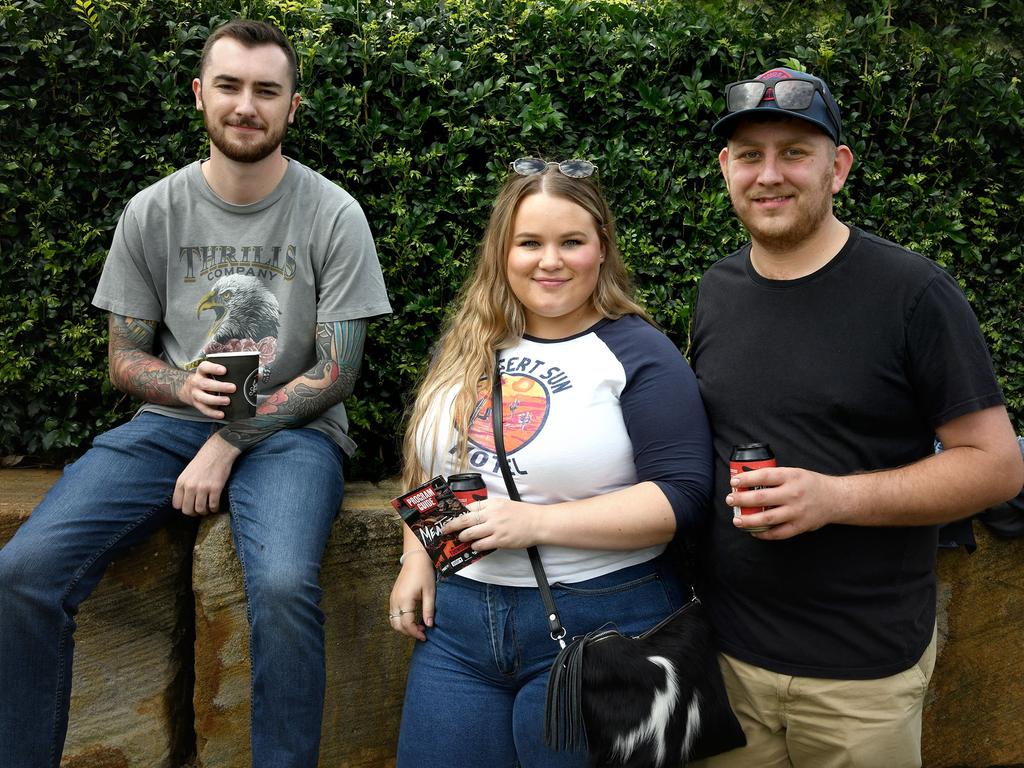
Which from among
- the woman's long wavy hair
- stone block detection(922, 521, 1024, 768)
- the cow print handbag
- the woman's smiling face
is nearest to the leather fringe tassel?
the cow print handbag

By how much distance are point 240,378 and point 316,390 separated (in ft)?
1.35

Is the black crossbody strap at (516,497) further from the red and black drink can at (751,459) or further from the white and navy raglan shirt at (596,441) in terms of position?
the red and black drink can at (751,459)

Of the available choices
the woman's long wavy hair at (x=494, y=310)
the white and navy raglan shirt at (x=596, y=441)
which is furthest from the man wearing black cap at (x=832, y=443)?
the woman's long wavy hair at (x=494, y=310)

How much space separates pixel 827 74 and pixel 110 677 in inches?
149

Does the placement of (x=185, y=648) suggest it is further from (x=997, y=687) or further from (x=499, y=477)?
(x=997, y=687)

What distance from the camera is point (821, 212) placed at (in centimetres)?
237

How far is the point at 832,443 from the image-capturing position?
91.5 inches

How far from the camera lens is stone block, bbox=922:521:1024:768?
3562 millimetres

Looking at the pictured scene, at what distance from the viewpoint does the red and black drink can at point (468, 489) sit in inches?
91.7

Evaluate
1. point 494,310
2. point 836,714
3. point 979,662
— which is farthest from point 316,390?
point 979,662

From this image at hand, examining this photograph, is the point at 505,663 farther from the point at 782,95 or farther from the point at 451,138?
the point at 451,138

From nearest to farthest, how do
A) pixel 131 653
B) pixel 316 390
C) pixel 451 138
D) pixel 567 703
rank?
pixel 567 703 < pixel 316 390 < pixel 131 653 < pixel 451 138

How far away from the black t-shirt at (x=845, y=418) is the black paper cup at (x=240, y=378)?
1378 mm

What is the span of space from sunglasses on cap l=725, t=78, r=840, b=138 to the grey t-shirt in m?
1.42
